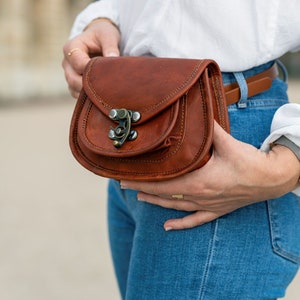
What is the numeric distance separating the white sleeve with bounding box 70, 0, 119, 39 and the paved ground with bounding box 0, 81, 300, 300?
1.80m

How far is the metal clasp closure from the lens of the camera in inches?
39.9

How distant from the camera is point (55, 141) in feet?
21.9

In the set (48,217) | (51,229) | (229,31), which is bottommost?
(48,217)

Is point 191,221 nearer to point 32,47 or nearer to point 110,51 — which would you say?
point 110,51

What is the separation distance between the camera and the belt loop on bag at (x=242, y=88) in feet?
3.62

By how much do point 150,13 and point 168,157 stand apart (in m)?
0.33

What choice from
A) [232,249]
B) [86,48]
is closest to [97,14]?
[86,48]

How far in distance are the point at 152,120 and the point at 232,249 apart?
10.6 inches

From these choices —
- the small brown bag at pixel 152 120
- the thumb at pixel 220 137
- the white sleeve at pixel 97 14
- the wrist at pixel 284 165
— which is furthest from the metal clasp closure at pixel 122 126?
the white sleeve at pixel 97 14

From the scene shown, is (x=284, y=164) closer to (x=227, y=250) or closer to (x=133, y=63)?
(x=227, y=250)

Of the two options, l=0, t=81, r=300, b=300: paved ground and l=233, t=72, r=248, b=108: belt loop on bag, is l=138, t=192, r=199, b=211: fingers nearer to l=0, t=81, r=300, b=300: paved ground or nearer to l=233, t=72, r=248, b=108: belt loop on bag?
l=233, t=72, r=248, b=108: belt loop on bag

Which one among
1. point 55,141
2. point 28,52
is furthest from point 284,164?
point 28,52

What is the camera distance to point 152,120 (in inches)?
40.3

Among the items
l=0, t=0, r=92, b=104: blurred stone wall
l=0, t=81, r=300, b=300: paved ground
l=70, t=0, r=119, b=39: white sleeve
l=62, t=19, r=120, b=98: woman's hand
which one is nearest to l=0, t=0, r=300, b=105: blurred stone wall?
l=0, t=0, r=92, b=104: blurred stone wall
